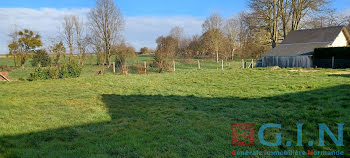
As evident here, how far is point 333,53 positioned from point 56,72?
2104 cm

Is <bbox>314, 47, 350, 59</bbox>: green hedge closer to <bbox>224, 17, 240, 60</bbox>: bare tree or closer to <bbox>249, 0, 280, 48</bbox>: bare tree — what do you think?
<bbox>249, 0, 280, 48</bbox>: bare tree

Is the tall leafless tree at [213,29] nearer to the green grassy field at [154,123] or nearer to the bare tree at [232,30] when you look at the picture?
the bare tree at [232,30]

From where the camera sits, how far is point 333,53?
1798 cm

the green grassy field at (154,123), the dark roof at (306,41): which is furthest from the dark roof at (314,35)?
the green grassy field at (154,123)

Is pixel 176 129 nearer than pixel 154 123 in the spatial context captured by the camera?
Yes

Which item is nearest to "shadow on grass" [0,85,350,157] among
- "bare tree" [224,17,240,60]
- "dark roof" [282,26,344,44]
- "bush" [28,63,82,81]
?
"bush" [28,63,82,81]

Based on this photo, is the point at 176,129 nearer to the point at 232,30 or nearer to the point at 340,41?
the point at 340,41

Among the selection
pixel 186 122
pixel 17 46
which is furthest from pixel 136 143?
pixel 17 46

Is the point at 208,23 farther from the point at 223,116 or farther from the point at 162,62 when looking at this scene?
the point at 223,116

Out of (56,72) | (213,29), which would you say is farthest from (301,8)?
(56,72)

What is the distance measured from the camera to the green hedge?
1719 centimetres

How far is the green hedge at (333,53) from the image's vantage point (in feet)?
56.4

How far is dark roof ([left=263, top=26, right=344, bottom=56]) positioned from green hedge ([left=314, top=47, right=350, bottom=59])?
978 millimetres

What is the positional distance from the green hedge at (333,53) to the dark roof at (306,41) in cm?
98
